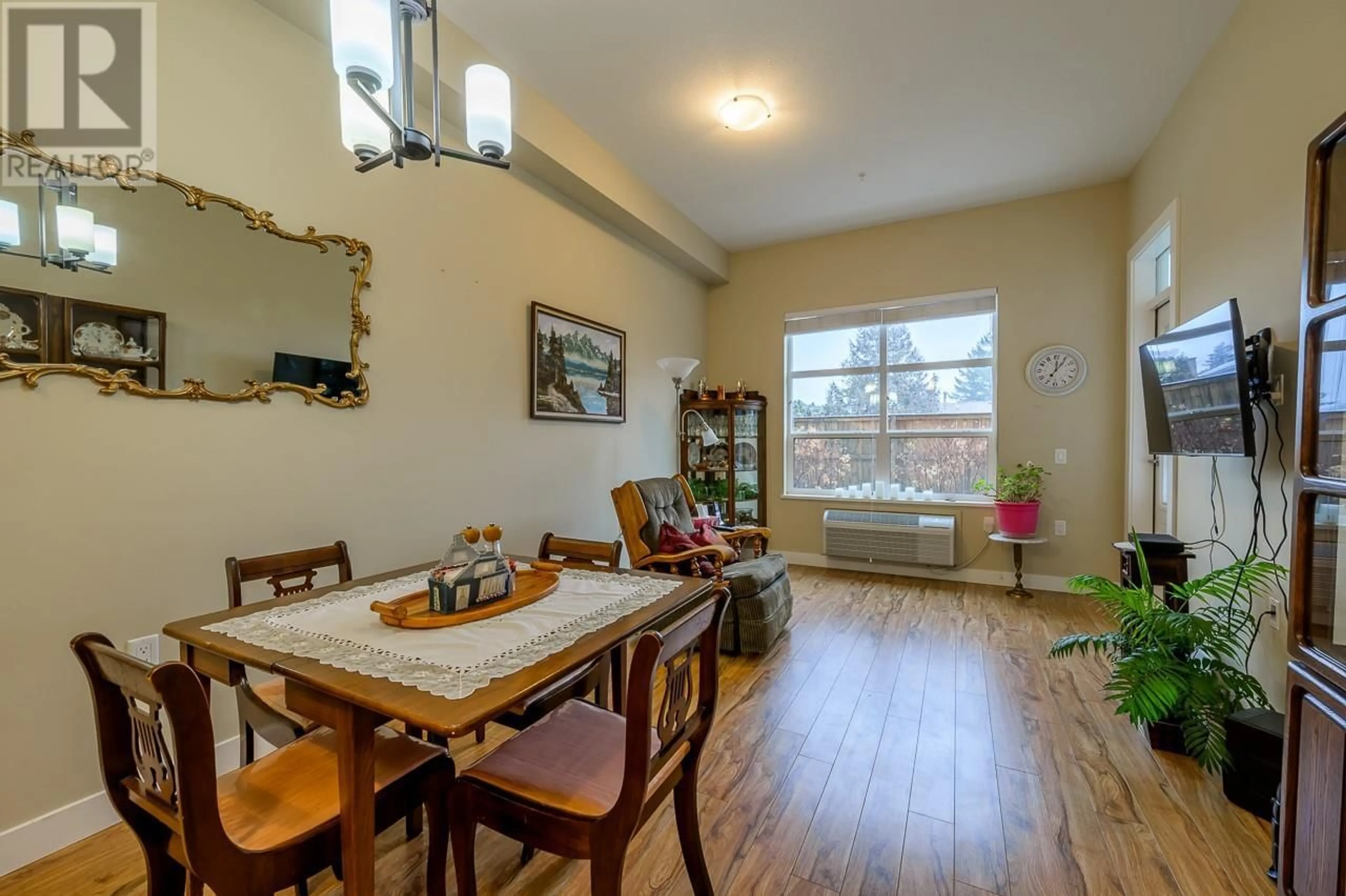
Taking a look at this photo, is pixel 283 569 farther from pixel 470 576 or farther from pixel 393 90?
pixel 393 90

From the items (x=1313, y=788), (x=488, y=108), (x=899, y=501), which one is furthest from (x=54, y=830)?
(x=899, y=501)

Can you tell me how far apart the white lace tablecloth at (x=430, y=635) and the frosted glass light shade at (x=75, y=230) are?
1236 millimetres

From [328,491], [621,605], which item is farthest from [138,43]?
[621,605]

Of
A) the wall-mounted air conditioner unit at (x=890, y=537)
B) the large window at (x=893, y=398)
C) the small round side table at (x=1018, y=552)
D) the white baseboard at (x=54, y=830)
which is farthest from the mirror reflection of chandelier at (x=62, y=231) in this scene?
the small round side table at (x=1018, y=552)

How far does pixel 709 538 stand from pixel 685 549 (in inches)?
13.5

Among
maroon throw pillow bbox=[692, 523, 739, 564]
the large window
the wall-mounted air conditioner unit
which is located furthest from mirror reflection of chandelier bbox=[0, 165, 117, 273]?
the wall-mounted air conditioner unit

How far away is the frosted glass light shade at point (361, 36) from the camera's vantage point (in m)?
1.18

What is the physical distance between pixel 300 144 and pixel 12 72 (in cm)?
73

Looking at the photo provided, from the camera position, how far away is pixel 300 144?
2.12 metres

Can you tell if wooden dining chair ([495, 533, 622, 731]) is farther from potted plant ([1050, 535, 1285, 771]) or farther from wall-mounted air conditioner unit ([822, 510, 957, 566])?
wall-mounted air conditioner unit ([822, 510, 957, 566])

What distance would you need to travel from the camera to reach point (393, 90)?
144 centimetres

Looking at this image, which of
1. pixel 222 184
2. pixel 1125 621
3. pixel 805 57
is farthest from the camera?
pixel 805 57

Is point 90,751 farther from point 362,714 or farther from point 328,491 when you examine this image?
point 362,714

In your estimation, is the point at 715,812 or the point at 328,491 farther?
the point at 328,491
